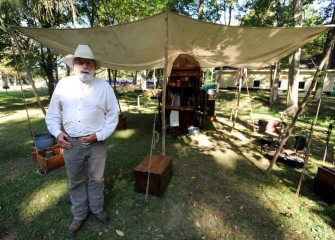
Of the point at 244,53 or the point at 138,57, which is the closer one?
the point at 244,53

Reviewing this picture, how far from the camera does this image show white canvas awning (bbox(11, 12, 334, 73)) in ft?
9.80

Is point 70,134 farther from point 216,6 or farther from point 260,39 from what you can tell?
point 216,6

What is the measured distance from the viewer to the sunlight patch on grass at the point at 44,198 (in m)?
2.97

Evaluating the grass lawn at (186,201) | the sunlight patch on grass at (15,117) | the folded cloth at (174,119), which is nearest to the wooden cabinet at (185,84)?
the folded cloth at (174,119)

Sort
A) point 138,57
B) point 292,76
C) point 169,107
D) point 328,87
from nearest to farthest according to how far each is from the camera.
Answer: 1. point 138,57
2. point 169,107
3. point 292,76
4. point 328,87

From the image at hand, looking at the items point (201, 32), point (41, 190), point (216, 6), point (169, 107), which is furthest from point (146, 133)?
point (216, 6)

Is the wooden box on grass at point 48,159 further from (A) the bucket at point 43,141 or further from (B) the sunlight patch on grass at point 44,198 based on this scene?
(B) the sunlight patch on grass at point 44,198

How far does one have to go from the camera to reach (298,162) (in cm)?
433

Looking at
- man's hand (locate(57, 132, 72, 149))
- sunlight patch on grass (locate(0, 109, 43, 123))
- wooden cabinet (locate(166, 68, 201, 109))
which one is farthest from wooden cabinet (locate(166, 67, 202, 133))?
sunlight patch on grass (locate(0, 109, 43, 123))

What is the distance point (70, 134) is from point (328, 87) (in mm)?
23684

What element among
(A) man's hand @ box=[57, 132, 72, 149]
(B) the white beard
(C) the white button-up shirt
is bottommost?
(A) man's hand @ box=[57, 132, 72, 149]

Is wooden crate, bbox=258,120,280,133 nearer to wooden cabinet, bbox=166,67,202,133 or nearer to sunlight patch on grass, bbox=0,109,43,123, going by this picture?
wooden cabinet, bbox=166,67,202,133

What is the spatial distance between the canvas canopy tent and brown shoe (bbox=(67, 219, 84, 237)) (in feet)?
8.81

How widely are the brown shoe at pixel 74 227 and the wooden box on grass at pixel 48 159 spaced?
196cm
